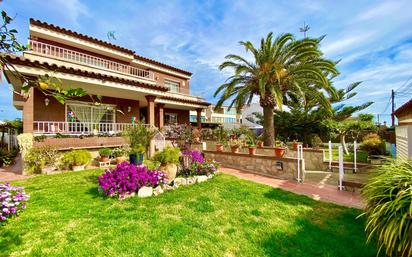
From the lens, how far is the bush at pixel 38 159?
28.3 feet

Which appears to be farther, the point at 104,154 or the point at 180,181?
the point at 104,154

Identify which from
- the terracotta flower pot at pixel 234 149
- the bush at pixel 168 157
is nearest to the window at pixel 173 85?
the terracotta flower pot at pixel 234 149

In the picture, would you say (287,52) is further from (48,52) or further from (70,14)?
(48,52)

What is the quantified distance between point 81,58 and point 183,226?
14629 millimetres

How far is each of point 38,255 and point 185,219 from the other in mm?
2607

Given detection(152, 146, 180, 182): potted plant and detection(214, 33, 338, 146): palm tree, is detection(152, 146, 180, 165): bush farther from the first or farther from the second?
detection(214, 33, 338, 146): palm tree

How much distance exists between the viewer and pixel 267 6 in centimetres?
866

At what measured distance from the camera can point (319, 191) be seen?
7.05 m

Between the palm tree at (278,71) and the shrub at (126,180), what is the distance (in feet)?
27.1

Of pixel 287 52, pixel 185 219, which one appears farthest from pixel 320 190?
pixel 287 52

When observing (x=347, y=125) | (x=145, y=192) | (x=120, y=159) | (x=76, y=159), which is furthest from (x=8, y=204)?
(x=347, y=125)

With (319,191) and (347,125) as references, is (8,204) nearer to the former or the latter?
(319,191)

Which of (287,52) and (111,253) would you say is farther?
(287,52)

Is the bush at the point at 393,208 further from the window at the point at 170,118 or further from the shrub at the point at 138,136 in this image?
the window at the point at 170,118
